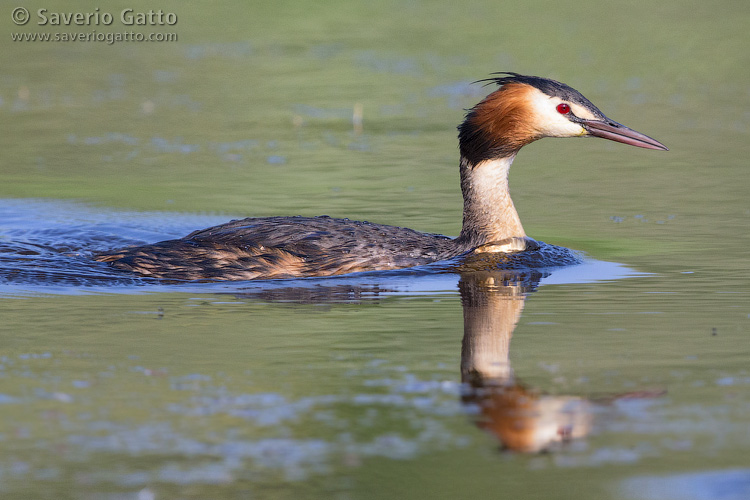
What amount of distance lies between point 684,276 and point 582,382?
11.0 feet

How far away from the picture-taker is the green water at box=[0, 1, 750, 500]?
5312mm

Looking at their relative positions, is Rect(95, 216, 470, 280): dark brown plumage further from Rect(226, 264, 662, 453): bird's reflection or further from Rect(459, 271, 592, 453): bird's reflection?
Rect(459, 271, 592, 453): bird's reflection

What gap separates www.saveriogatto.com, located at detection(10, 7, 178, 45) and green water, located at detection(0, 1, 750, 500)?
26 cm

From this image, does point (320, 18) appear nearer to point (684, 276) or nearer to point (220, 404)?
point (684, 276)

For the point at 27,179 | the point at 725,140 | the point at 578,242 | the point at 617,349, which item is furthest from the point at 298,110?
the point at 617,349

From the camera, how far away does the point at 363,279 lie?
9477mm

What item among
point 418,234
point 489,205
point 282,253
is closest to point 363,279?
point 282,253

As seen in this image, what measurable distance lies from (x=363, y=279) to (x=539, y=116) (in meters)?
2.20

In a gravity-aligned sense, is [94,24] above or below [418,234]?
above

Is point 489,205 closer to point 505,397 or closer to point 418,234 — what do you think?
point 418,234

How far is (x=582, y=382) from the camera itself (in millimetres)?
6352

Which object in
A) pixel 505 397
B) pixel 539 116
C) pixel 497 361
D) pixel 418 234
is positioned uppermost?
pixel 539 116

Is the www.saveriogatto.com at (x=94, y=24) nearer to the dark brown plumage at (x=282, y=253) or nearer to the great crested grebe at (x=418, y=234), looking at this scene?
the great crested grebe at (x=418, y=234)

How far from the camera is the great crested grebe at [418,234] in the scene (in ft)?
31.7
